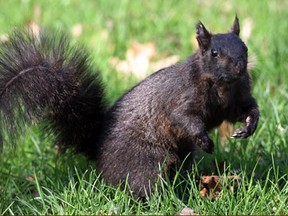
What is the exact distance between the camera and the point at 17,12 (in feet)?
21.7

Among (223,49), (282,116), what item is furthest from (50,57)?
(282,116)

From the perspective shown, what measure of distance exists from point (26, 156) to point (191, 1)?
3000mm

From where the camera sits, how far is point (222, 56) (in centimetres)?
350

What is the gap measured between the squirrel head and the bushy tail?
68 cm

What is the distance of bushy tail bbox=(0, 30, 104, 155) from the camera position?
3555mm

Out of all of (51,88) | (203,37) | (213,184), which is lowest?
(213,184)

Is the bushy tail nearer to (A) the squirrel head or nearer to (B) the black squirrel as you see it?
(B) the black squirrel

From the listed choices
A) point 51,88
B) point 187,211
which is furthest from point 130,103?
point 187,211

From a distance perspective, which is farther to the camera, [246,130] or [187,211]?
[246,130]

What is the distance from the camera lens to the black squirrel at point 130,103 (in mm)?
3566

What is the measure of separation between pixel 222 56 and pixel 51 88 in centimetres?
89

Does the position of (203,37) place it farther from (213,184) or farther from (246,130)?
(213,184)

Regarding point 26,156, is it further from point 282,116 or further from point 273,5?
point 273,5

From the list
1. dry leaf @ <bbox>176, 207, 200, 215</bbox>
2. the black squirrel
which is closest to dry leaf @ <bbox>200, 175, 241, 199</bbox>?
the black squirrel
